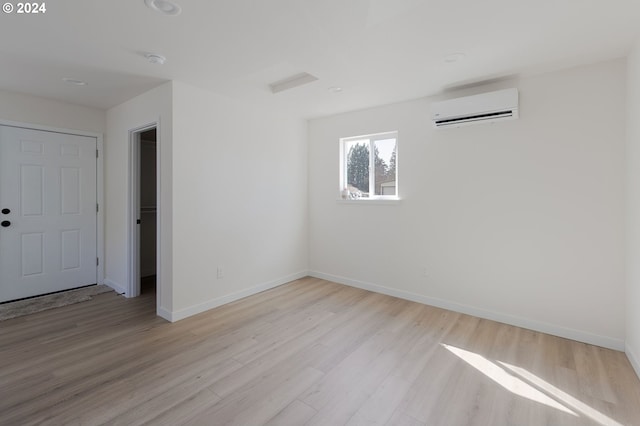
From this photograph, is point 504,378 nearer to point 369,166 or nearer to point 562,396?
point 562,396

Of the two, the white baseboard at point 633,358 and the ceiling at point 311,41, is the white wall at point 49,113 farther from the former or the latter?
the white baseboard at point 633,358

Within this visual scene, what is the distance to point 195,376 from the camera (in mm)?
2158

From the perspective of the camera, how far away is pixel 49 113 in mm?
3750

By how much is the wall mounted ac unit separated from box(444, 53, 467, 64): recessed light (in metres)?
0.59

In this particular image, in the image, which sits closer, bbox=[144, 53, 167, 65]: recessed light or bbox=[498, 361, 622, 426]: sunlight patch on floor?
bbox=[498, 361, 622, 426]: sunlight patch on floor

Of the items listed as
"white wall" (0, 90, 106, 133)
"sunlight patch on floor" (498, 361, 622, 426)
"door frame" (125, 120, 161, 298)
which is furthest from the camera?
"door frame" (125, 120, 161, 298)

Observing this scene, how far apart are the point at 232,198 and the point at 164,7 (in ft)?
6.94

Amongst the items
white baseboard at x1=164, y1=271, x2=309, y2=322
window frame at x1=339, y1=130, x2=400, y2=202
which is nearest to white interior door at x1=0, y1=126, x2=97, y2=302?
white baseboard at x1=164, y1=271, x2=309, y2=322

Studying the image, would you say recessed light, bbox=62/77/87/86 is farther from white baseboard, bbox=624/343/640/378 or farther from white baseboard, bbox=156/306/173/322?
white baseboard, bbox=624/343/640/378

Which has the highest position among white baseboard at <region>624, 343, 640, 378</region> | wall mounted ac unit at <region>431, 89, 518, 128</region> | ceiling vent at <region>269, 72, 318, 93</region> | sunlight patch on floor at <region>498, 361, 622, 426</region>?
ceiling vent at <region>269, 72, 318, 93</region>

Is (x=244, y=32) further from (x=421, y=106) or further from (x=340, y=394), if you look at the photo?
(x=340, y=394)

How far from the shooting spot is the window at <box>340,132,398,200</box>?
3.96m

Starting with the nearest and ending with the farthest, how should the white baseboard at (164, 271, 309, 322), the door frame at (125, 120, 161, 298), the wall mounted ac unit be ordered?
the wall mounted ac unit → the white baseboard at (164, 271, 309, 322) → the door frame at (125, 120, 161, 298)

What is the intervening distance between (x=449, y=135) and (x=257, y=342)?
2.96m
